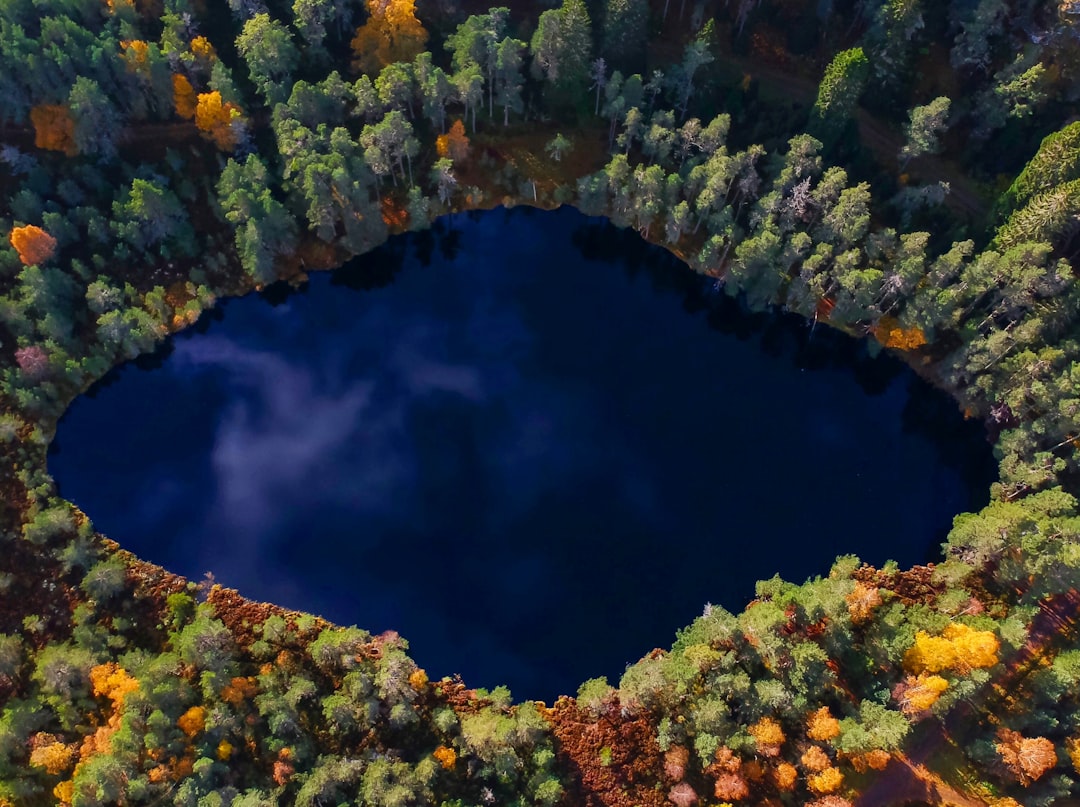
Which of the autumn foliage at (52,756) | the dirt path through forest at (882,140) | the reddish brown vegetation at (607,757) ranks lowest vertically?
the autumn foliage at (52,756)

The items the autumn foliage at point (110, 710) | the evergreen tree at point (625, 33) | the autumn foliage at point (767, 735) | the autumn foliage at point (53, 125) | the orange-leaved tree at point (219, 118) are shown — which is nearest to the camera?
the autumn foliage at point (110, 710)

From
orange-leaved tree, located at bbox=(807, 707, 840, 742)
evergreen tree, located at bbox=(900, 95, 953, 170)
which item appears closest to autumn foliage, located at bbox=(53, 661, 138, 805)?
orange-leaved tree, located at bbox=(807, 707, 840, 742)

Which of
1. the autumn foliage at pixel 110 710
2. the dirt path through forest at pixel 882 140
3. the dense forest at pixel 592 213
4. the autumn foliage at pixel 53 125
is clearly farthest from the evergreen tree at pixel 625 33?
the autumn foliage at pixel 110 710

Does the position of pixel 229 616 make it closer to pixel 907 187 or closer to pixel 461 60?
pixel 461 60

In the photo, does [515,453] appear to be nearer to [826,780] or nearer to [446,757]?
[446,757]

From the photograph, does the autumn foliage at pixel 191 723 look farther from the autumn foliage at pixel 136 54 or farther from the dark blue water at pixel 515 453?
the autumn foliage at pixel 136 54
